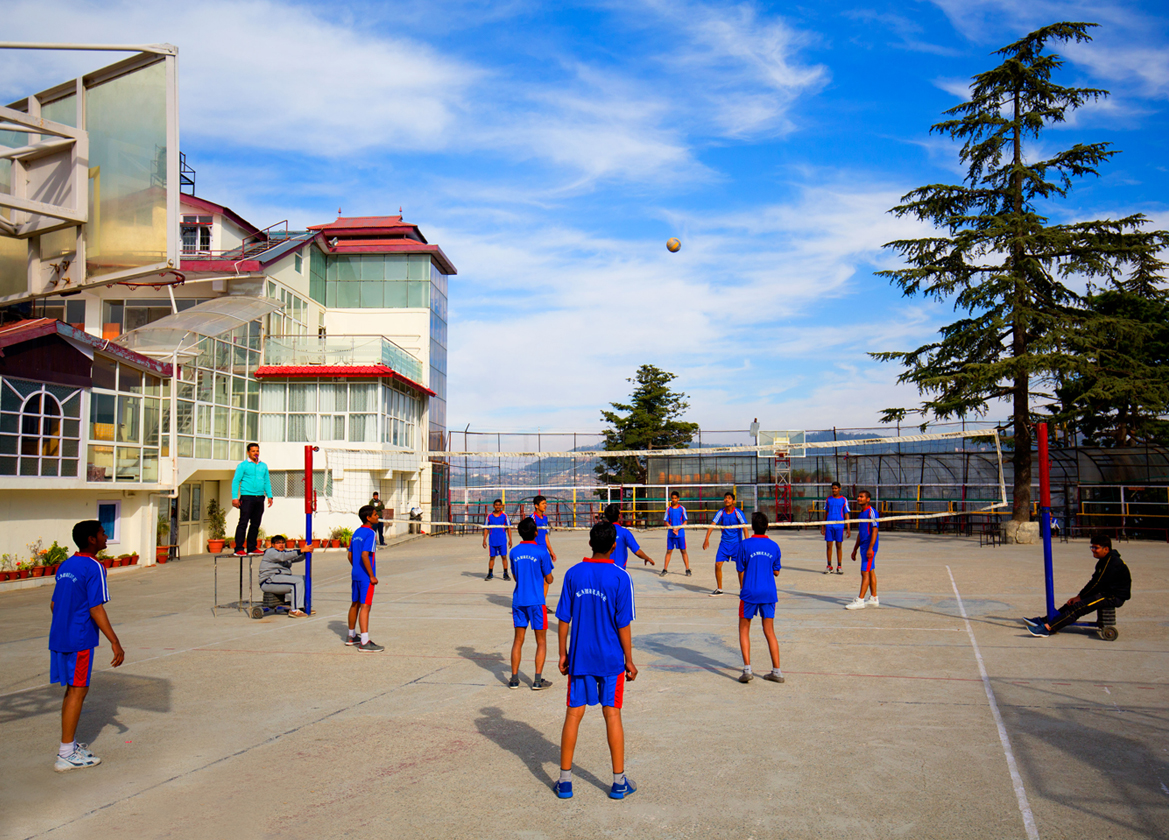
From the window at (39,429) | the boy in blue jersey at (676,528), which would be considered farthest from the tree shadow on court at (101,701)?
the boy in blue jersey at (676,528)

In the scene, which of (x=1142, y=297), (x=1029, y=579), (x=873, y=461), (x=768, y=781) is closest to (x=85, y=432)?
(x=768, y=781)

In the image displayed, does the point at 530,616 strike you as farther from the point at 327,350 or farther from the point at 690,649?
the point at 327,350

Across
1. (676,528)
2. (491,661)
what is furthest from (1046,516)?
(491,661)

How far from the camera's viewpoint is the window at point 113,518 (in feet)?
66.4

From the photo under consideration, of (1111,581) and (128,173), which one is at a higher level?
(128,173)

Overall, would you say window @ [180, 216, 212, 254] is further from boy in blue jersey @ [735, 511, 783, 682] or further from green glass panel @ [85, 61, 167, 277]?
boy in blue jersey @ [735, 511, 783, 682]

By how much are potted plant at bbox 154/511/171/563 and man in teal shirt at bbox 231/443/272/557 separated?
40.8 feet

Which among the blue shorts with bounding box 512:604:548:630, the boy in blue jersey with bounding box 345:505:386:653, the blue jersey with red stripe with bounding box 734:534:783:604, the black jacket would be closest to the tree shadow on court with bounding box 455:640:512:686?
the blue shorts with bounding box 512:604:548:630

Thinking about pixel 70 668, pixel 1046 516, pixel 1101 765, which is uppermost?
pixel 1046 516

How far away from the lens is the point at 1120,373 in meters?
26.2

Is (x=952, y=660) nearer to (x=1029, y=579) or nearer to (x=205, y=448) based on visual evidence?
(x=1029, y=579)

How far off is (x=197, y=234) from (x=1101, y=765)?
32.4m

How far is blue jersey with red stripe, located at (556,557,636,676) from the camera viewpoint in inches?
207

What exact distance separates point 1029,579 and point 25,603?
64.5 ft
